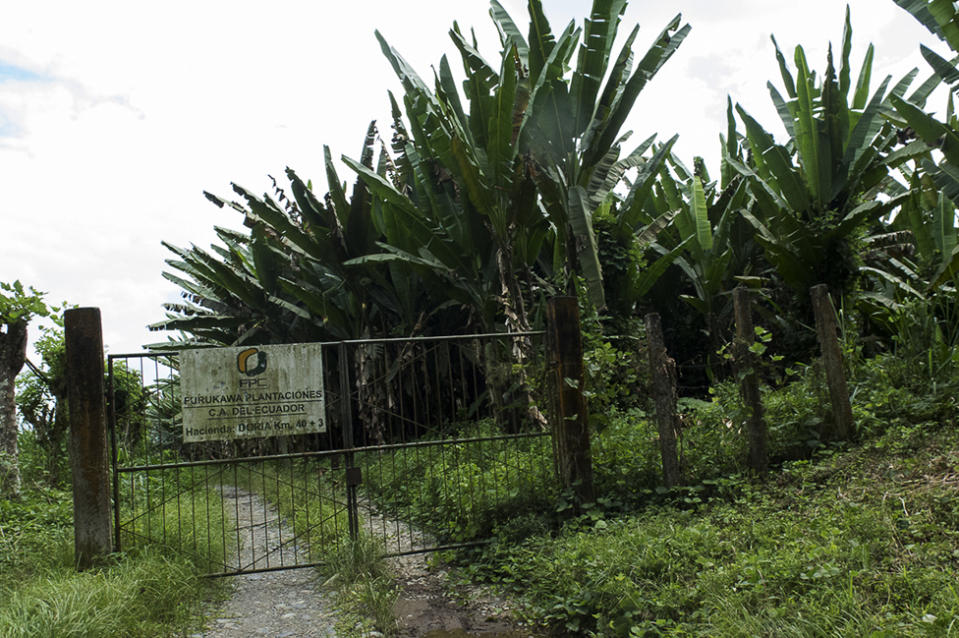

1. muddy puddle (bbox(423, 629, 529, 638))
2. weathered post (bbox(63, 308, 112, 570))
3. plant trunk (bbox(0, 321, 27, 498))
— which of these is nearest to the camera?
muddy puddle (bbox(423, 629, 529, 638))

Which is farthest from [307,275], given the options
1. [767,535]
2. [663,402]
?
[767,535]

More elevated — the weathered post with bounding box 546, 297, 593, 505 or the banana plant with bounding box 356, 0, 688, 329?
the banana plant with bounding box 356, 0, 688, 329

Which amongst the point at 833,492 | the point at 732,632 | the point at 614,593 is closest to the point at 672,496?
the point at 833,492

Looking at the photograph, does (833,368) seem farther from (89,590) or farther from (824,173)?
(89,590)

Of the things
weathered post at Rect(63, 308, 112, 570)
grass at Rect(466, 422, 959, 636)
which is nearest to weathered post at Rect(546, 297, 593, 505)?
grass at Rect(466, 422, 959, 636)

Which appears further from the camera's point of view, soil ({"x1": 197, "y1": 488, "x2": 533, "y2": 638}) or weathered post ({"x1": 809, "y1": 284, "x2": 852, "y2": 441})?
weathered post ({"x1": 809, "y1": 284, "x2": 852, "y2": 441})

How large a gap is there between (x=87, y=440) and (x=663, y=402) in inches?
178

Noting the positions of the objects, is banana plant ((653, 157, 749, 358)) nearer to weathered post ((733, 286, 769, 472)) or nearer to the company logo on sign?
weathered post ((733, 286, 769, 472))

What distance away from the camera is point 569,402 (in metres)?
5.91

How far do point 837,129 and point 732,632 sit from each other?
8273 millimetres

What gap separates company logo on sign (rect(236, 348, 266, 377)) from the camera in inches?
218

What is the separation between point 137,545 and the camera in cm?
540

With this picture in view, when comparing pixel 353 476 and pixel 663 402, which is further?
pixel 663 402

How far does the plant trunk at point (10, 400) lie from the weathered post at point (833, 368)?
805 centimetres
